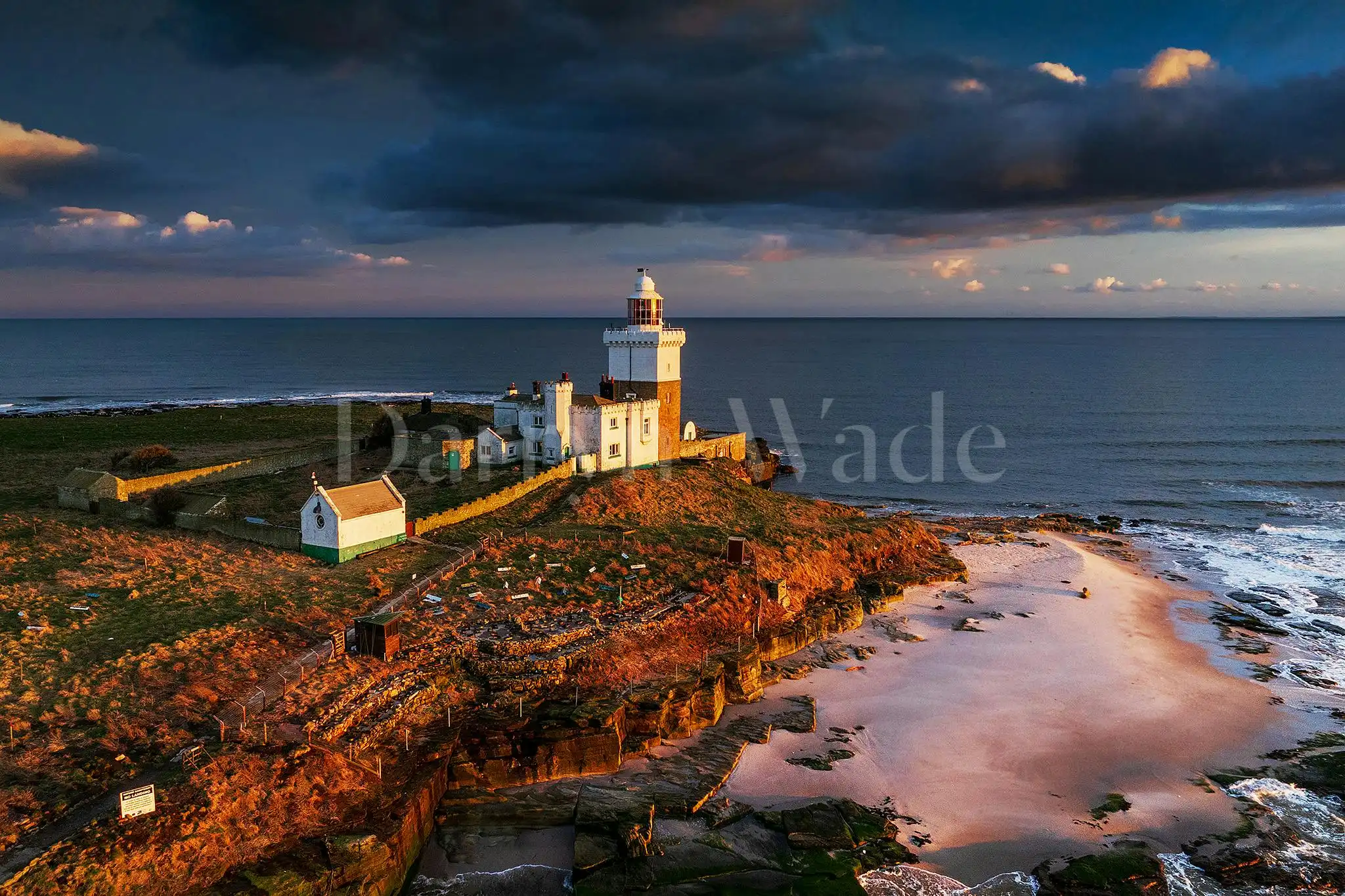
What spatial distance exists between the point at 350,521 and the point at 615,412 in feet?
58.1

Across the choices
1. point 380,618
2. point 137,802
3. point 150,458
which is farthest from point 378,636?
point 150,458

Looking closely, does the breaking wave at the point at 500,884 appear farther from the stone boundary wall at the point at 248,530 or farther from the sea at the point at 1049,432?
the stone boundary wall at the point at 248,530

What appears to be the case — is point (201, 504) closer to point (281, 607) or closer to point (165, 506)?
point (165, 506)

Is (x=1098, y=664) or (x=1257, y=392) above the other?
(x=1257, y=392)

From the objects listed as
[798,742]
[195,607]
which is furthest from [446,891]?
[195,607]

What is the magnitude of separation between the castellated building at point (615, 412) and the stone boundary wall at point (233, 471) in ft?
34.4

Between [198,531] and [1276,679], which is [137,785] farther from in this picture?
[1276,679]

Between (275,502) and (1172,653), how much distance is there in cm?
3889

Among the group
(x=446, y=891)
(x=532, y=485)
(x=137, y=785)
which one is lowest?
(x=446, y=891)

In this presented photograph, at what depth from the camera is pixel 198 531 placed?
3378cm

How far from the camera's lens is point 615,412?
4525 cm

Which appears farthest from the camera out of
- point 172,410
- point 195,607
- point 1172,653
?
point 172,410

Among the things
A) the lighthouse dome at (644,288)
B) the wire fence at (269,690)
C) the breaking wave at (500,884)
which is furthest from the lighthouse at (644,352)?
the breaking wave at (500,884)

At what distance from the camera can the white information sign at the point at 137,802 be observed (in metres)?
15.6
